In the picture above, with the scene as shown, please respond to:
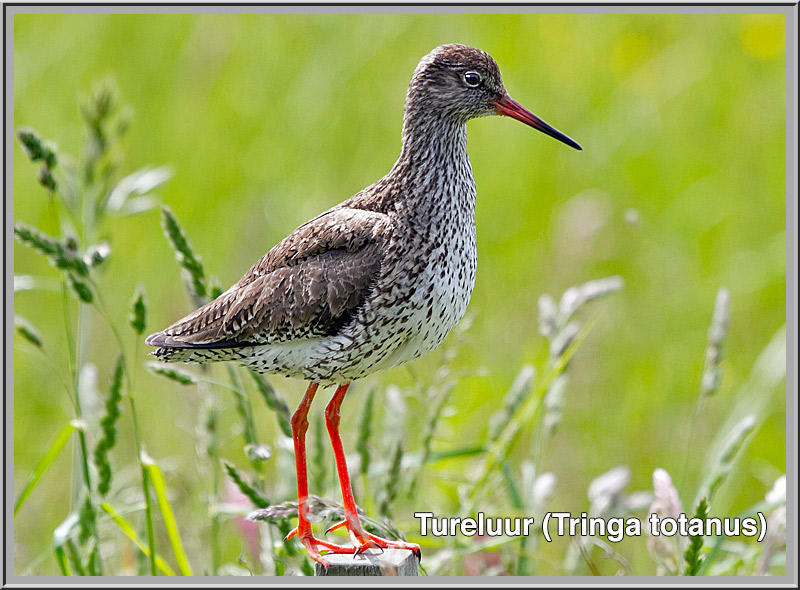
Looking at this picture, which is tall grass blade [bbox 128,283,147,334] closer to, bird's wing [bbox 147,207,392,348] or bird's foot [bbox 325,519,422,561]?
bird's wing [bbox 147,207,392,348]

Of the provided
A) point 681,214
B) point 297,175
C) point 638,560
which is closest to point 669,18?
point 681,214

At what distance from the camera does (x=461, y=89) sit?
15.3ft

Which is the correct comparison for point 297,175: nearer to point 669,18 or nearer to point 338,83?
point 338,83

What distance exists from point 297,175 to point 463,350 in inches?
112

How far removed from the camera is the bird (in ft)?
14.1

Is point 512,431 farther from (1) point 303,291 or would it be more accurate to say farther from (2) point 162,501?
(2) point 162,501

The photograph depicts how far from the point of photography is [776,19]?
12.0 metres

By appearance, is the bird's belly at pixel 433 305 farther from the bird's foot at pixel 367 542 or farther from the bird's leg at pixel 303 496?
the bird's foot at pixel 367 542

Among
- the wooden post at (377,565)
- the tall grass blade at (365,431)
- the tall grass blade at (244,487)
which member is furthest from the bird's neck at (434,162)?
the wooden post at (377,565)

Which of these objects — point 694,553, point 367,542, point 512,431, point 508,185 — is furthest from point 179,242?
point 508,185

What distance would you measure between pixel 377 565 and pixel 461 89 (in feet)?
7.46

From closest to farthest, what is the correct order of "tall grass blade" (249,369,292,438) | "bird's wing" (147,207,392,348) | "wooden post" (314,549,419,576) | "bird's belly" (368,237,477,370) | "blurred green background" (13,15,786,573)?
1. "wooden post" (314,549,419,576)
2. "bird's belly" (368,237,477,370)
3. "bird's wing" (147,207,392,348)
4. "tall grass blade" (249,369,292,438)
5. "blurred green background" (13,15,786,573)

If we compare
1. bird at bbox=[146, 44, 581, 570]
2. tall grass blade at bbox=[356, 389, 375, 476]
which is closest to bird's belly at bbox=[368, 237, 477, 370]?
bird at bbox=[146, 44, 581, 570]

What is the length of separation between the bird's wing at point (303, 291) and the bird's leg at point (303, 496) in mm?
480
